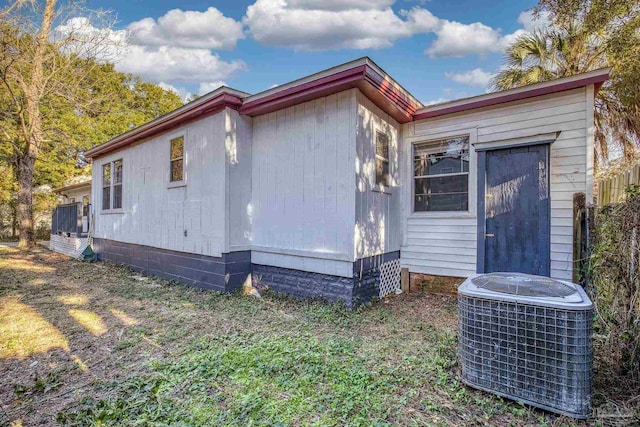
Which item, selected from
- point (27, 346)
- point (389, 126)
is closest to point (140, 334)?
point (27, 346)

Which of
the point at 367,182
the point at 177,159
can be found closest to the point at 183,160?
the point at 177,159

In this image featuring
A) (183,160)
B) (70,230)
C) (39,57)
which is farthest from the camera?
(70,230)

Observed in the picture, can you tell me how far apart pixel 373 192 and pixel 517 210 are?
2.14 metres

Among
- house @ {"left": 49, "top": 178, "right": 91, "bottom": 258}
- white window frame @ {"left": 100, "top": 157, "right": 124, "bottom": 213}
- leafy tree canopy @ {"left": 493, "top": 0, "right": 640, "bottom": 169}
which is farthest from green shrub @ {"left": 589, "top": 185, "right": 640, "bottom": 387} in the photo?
house @ {"left": 49, "top": 178, "right": 91, "bottom": 258}

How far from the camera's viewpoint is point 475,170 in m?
5.15

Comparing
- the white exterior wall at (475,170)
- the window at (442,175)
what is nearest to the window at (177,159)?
the white exterior wall at (475,170)

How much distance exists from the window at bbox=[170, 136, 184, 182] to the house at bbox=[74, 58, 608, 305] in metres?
0.05

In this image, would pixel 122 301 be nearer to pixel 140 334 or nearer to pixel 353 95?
pixel 140 334

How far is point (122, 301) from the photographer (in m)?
5.21

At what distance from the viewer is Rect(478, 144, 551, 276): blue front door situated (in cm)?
457

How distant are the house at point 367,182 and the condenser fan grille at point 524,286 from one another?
7.05 feet

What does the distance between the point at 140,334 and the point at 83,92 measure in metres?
13.0

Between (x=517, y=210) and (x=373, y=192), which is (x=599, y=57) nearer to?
(x=517, y=210)

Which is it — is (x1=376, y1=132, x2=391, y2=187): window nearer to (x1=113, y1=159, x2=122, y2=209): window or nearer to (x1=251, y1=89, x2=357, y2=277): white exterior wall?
(x1=251, y1=89, x2=357, y2=277): white exterior wall
